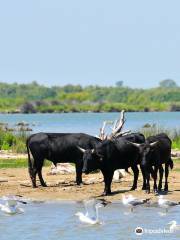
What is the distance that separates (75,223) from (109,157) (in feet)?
10.3

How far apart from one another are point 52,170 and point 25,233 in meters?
7.81

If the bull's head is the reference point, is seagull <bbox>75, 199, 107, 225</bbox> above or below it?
below

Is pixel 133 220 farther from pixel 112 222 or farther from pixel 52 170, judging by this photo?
pixel 52 170

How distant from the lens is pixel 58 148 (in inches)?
842

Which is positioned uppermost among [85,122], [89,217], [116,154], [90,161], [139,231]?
[116,154]

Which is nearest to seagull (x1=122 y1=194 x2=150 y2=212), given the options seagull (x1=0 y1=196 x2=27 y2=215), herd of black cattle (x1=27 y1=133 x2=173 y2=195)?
herd of black cattle (x1=27 y1=133 x2=173 y2=195)

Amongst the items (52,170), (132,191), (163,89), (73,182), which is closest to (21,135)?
(52,170)

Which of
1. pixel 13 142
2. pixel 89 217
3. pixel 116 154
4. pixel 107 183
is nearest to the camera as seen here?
pixel 89 217

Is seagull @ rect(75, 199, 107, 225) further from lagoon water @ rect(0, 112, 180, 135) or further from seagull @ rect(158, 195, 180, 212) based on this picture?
lagoon water @ rect(0, 112, 180, 135)

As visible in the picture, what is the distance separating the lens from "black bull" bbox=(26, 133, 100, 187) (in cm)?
2120

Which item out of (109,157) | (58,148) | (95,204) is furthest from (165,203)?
(58,148)

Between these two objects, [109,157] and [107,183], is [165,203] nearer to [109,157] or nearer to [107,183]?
[107,183]

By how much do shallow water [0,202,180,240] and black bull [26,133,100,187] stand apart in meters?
2.43

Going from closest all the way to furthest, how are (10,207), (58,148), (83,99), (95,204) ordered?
(95,204) → (10,207) → (58,148) → (83,99)
